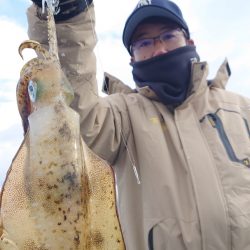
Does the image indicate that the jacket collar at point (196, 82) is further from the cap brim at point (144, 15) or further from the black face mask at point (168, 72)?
the cap brim at point (144, 15)

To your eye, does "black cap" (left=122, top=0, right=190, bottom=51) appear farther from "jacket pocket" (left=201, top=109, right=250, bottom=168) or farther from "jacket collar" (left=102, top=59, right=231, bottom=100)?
"jacket pocket" (left=201, top=109, right=250, bottom=168)

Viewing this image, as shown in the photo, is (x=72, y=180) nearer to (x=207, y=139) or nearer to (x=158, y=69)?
(x=207, y=139)

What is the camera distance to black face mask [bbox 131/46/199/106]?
383 cm

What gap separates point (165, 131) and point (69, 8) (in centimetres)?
139

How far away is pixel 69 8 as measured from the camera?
111 inches

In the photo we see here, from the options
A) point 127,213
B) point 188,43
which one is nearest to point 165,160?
point 127,213

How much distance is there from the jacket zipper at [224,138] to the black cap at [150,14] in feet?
3.24

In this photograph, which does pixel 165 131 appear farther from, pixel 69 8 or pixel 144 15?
pixel 69 8

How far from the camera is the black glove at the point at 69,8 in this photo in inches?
109

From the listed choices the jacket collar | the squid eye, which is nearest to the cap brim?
the jacket collar

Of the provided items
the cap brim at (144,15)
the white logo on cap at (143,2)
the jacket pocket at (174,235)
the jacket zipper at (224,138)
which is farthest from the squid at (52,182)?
the white logo on cap at (143,2)

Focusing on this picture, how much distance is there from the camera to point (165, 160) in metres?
3.42

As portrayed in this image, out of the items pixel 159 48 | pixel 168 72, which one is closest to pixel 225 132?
pixel 168 72

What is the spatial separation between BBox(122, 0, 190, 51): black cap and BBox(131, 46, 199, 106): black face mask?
0.89 ft
